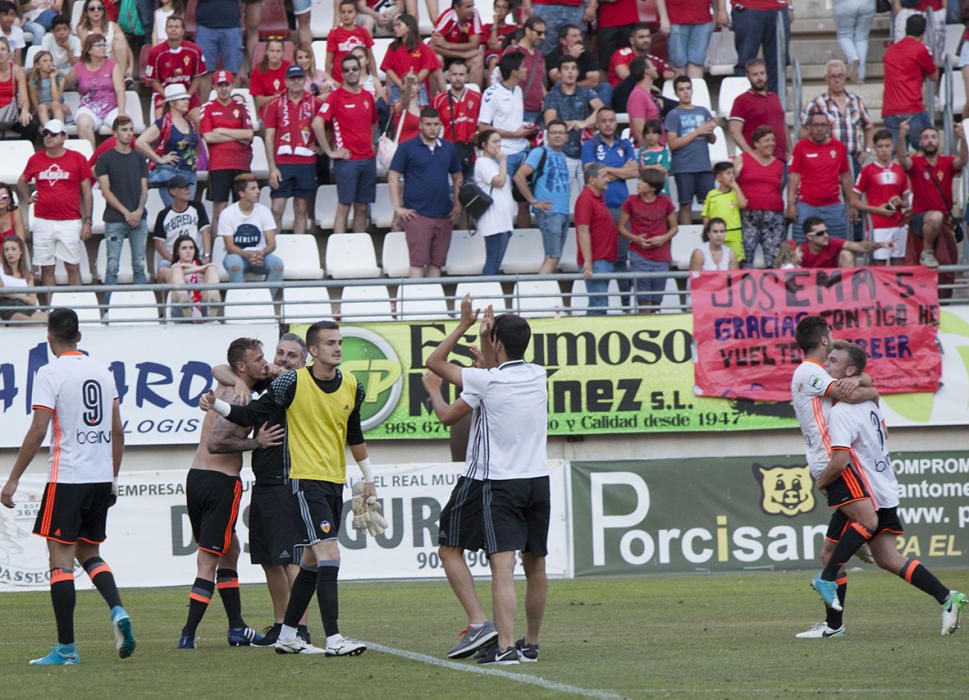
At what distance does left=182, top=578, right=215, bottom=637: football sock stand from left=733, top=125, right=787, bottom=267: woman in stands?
10420 mm

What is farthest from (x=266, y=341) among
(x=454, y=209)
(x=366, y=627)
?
(x=366, y=627)

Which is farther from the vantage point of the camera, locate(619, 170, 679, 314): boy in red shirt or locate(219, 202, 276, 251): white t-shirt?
locate(219, 202, 276, 251): white t-shirt

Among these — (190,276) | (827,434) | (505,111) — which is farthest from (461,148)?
(827,434)

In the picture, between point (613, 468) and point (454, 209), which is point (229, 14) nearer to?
point (454, 209)

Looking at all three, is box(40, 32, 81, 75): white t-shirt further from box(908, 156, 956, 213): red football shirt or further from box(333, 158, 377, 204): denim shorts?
box(908, 156, 956, 213): red football shirt

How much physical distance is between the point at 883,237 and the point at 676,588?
6438 mm

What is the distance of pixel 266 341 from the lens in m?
18.0

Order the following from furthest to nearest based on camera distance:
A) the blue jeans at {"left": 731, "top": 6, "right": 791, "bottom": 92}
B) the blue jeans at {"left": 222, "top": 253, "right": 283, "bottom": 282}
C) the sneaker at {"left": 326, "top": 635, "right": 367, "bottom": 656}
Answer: the blue jeans at {"left": 731, "top": 6, "right": 791, "bottom": 92} → the blue jeans at {"left": 222, "top": 253, "right": 283, "bottom": 282} → the sneaker at {"left": 326, "top": 635, "right": 367, "bottom": 656}

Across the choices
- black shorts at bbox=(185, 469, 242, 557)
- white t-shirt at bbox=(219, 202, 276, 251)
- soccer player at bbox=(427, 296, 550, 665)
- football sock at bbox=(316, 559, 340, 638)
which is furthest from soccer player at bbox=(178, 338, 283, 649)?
white t-shirt at bbox=(219, 202, 276, 251)

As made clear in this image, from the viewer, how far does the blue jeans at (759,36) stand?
21.0 metres

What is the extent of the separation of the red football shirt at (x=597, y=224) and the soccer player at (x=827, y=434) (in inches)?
318

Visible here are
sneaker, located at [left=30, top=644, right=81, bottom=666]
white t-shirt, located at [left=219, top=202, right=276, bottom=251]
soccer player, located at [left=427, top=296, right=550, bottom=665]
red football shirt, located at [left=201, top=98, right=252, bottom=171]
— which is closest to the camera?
soccer player, located at [left=427, top=296, right=550, bottom=665]

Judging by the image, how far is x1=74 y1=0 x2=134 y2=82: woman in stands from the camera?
801 inches

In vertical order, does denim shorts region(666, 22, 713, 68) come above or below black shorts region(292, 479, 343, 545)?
above
